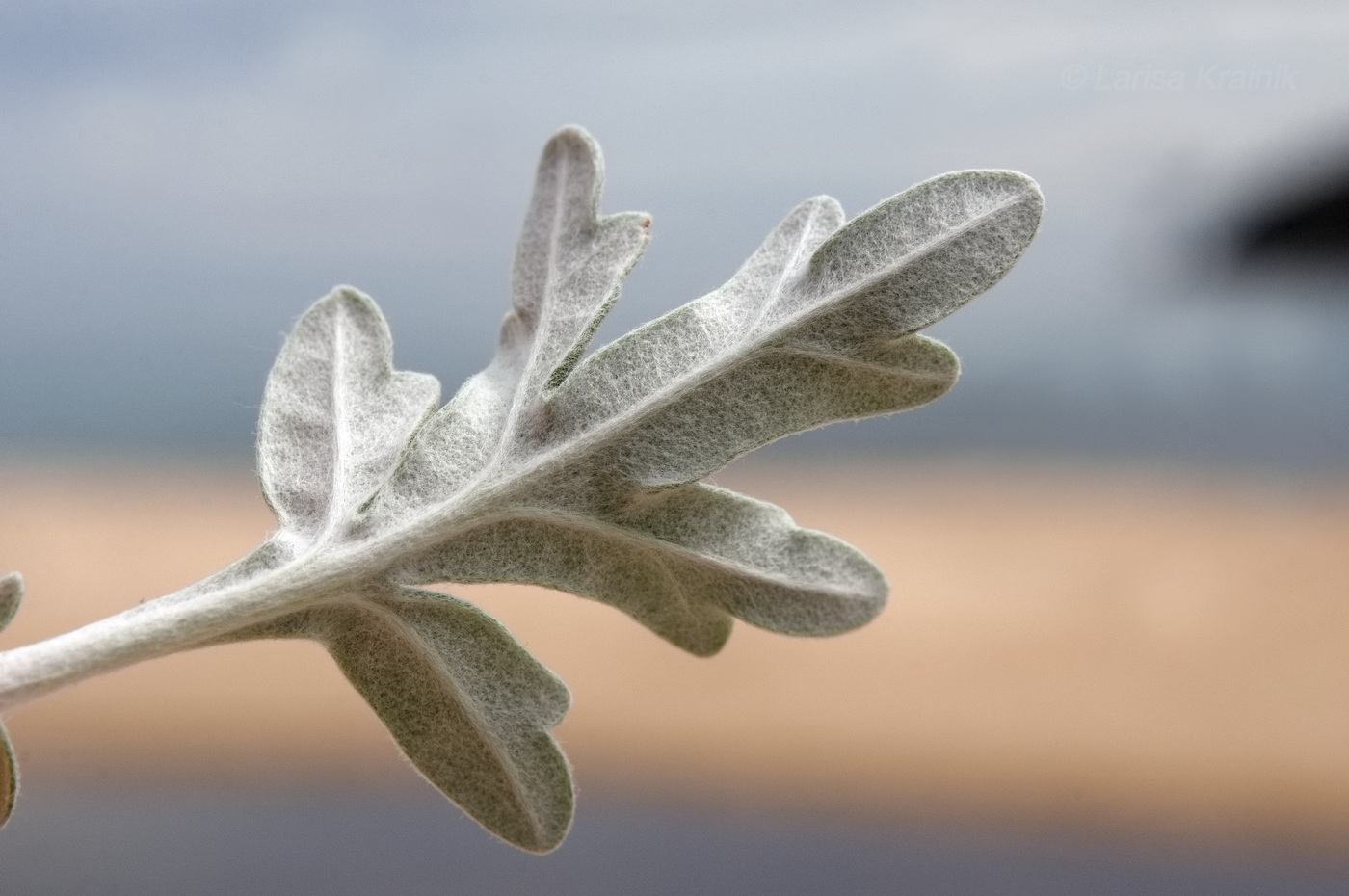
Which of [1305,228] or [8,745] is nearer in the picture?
[8,745]

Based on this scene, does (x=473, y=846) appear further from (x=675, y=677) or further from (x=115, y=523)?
(x=115, y=523)

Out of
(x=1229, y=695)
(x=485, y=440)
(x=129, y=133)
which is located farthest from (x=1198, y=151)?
(x=129, y=133)

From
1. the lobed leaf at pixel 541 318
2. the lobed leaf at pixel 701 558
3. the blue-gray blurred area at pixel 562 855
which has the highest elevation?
the lobed leaf at pixel 541 318

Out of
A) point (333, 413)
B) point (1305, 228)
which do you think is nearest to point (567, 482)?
point (333, 413)

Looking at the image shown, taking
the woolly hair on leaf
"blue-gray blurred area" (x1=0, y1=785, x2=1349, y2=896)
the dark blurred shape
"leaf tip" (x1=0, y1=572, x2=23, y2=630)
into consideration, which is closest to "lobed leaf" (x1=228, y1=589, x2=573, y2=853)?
the woolly hair on leaf

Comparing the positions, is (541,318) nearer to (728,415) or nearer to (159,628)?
(728,415)

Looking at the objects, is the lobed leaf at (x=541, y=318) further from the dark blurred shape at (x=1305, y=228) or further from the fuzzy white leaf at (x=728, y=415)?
the dark blurred shape at (x=1305, y=228)

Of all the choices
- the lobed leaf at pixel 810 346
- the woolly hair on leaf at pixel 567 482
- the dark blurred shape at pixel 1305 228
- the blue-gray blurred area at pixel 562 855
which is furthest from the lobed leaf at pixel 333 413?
the dark blurred shape at pixel 1305 228
